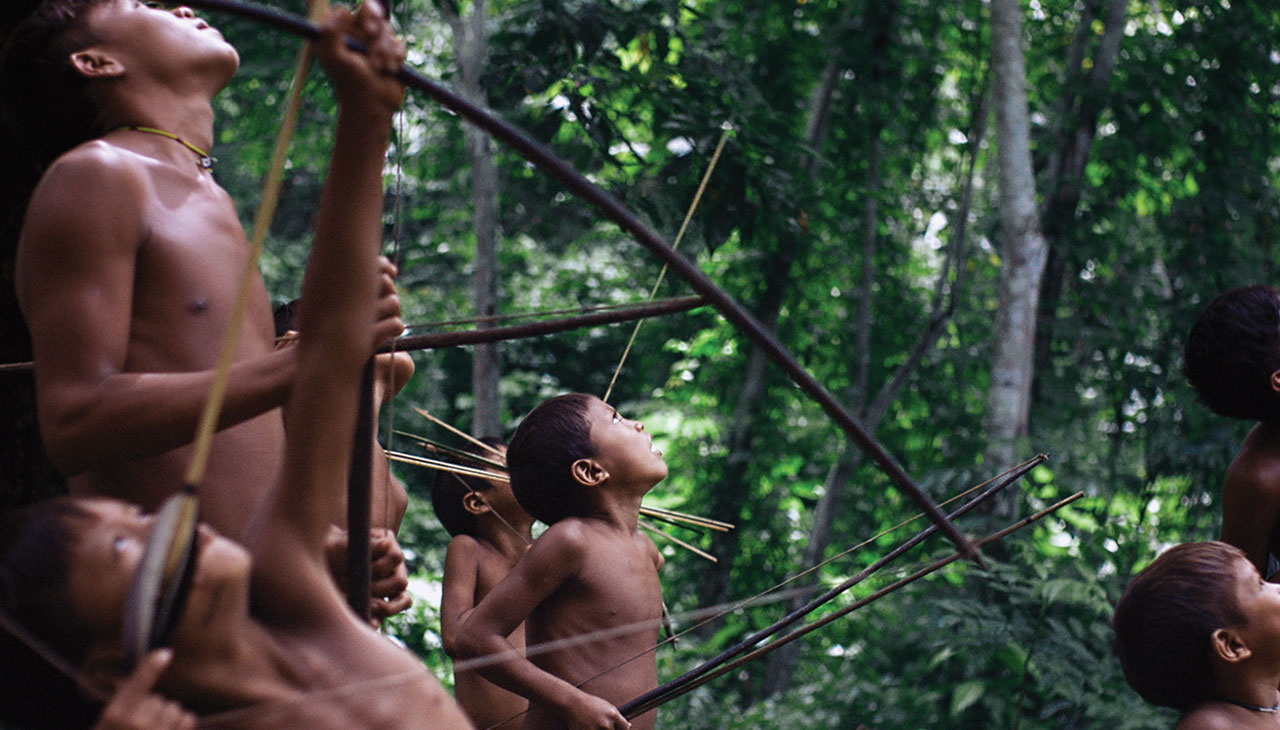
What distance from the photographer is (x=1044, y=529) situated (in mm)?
5656

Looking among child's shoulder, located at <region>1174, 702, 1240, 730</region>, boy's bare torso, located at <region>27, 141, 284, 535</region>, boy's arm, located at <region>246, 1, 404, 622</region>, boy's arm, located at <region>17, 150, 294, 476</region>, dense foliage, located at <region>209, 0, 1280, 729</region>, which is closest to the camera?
boy's arm, located at <region>246, 1, 404, 622</region>

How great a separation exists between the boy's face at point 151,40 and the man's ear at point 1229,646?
79.1 inches

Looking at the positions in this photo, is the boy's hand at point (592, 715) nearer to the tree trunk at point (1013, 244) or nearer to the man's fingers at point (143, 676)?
the man's fingers at point (143, 676)

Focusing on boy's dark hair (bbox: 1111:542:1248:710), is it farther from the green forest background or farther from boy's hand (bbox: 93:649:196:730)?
boy's hand (bbox: 93:649:196:730)

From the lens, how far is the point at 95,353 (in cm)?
139

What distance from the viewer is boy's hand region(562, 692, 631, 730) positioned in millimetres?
2264

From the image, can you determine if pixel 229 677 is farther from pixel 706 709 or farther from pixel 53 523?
pixel 706 709

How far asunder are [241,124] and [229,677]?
6715mm

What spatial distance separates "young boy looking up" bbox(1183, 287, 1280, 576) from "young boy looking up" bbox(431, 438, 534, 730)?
5.52ft

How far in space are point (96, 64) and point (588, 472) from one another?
136 centimetres

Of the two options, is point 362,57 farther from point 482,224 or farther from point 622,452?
point 482,224

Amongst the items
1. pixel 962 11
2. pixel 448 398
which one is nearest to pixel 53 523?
pixel 962 11

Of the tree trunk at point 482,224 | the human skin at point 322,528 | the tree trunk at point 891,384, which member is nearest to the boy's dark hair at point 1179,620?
the human skin at point 322,528

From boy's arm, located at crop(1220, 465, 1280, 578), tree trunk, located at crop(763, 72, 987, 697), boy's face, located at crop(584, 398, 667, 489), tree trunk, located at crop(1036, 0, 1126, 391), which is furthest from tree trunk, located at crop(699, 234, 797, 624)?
boy's arm, located at crop(1220, 465, 1280, 578)
